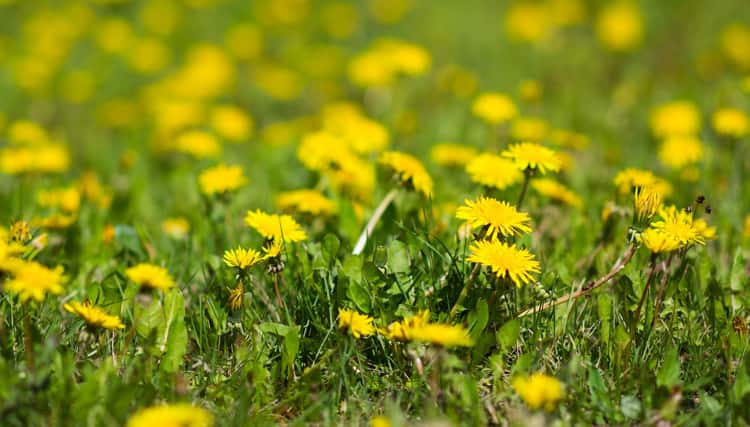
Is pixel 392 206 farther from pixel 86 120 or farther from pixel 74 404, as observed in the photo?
pixel 86 120

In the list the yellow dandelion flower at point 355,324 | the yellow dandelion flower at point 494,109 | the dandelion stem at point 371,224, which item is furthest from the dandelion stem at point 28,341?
the yellow dandelion flower at point 494,109

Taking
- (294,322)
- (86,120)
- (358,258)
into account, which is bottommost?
(86,120)

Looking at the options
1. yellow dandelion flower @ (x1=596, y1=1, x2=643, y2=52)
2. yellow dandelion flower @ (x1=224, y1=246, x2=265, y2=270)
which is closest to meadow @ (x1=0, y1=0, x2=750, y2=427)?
yellow dandelion flower @ (x1=224, y1=246, x2=265, y2=270)

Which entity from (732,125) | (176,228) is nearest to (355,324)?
(176,228)

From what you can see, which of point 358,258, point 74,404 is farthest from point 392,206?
point 74,404

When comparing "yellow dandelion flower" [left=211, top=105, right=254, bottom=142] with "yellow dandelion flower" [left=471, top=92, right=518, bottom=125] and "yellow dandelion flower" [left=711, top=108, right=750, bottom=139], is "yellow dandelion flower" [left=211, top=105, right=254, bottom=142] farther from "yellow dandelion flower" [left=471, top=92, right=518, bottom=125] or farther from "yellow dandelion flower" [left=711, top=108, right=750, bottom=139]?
"yellow dandelion flower" [left=711, top=108, right=750, bottom=139]

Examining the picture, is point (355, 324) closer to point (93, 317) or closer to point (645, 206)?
point (93, 317)
